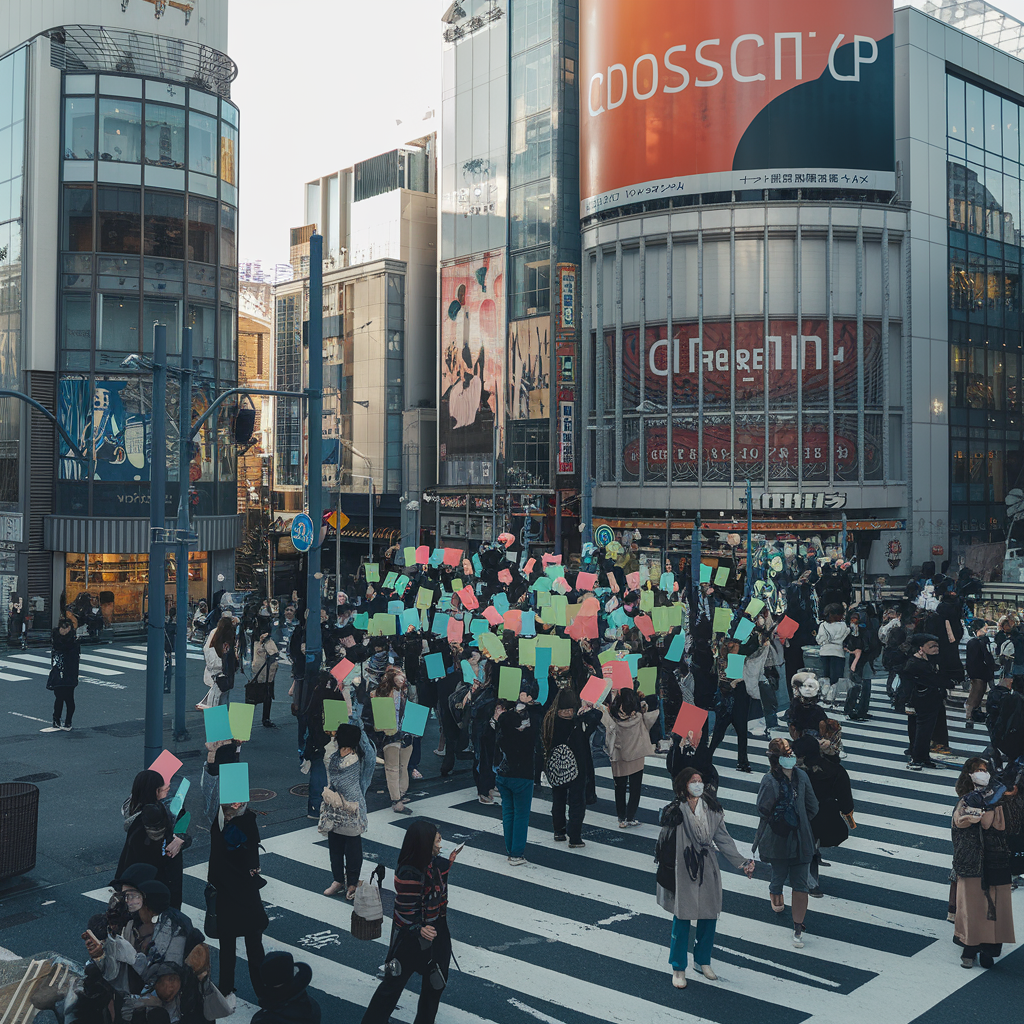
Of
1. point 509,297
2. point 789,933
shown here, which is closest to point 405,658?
point 789,933

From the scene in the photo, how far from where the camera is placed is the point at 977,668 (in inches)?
741

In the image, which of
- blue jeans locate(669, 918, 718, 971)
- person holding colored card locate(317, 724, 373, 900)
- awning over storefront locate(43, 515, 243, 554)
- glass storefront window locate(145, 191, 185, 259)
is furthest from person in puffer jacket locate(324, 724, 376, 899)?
glass storefront window locate(145, 191, 185, 259)

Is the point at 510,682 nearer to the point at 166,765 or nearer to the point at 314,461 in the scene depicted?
the point at 166,765

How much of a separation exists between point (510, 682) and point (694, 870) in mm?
4688

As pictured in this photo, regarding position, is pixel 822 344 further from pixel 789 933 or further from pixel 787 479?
pixel 789 933

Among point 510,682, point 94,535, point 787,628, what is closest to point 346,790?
point 510,682

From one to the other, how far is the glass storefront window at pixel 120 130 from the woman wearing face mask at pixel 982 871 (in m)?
38.7

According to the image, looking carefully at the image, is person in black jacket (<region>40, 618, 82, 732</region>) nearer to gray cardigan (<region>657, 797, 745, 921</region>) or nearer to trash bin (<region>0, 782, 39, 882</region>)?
trash bin (<region>0, 782, 39, 882</region>)

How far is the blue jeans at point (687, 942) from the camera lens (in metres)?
8.81

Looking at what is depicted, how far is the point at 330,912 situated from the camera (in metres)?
10.4

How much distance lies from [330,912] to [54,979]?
9.74ft

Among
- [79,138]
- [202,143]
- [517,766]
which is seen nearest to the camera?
[517,766]

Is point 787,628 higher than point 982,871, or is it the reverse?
point 787,628

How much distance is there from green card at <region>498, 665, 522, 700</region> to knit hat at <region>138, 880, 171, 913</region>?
A: 6.45 meters
